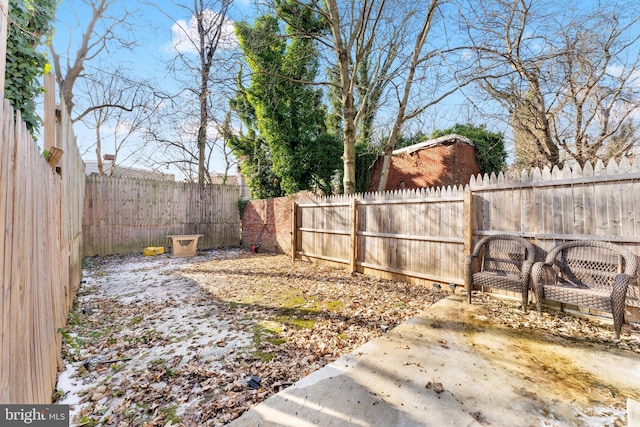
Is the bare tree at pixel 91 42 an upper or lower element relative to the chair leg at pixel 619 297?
upper

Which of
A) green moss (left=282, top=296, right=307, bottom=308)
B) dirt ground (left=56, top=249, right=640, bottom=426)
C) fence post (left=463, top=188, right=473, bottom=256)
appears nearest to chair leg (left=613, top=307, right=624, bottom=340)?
dirt ground (left=56, top=249, right=640, bottom=426)

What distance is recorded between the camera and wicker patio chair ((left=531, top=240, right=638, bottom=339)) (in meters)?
2.94

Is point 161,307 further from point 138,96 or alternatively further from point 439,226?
point 138,96

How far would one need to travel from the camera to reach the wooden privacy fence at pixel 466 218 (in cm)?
342

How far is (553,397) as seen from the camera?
2.07 m

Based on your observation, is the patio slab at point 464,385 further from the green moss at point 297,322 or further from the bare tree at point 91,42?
the bare tree at point 91,42

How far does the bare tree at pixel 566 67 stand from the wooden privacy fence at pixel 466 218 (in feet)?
13.3

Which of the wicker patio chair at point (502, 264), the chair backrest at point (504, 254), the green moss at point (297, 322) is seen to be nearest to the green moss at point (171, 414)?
the green moss at point (297, 322)

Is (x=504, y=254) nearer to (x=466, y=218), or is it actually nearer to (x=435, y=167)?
→ (x=466, y=218)

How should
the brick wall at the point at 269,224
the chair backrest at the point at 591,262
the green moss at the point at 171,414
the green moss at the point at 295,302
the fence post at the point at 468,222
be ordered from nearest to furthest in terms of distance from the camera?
1. the green moss at the point at 171,414
2. the chair backrest at the point at 591,262
3. the green moss at the point at 295,302
4. the fence post at the point at 468,222
5. the brick wall at the point at 269,224

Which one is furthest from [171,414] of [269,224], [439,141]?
[439,141]

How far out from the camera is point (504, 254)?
430 centimetres

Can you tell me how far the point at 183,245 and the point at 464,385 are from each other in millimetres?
9377

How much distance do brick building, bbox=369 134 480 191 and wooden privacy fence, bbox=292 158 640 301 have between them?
5.82 m
